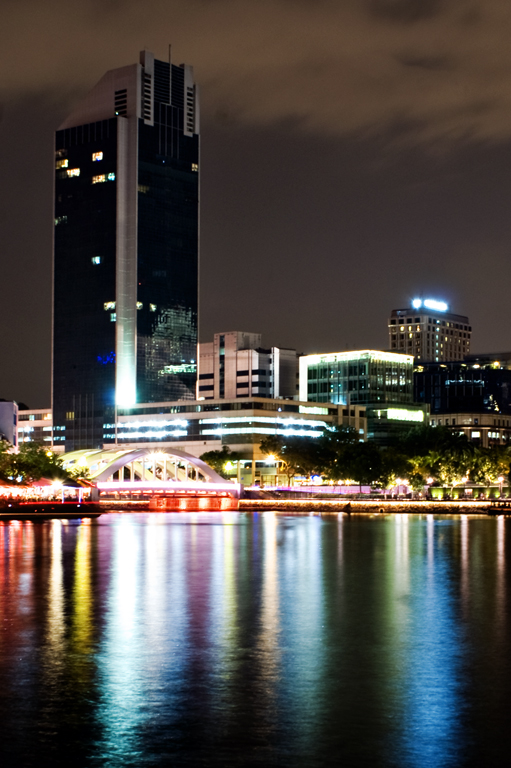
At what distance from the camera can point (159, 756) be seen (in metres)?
24.5

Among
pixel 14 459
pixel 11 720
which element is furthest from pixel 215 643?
pixel 14 459

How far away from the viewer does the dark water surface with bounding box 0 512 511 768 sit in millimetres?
25453

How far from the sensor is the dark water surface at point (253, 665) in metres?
25.5

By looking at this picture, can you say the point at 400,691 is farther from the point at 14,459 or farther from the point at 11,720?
the point at 14,459

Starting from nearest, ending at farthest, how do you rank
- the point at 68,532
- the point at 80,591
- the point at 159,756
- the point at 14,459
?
1. the point at 159,756
2. the point at 80,591
3. the point at 68,532
4. the point at 14,459

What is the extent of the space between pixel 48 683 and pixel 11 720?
4.23 meters

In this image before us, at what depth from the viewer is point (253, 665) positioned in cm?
3500

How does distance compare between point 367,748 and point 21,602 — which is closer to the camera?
point 367,748

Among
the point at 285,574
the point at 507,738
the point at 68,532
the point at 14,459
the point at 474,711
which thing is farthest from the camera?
the point at 14,459

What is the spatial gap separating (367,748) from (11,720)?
8822mm

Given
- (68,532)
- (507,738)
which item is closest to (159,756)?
(507,738)

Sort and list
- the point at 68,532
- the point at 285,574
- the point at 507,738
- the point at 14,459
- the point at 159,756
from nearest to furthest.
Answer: the point at 159,756 → the point at 507,738 → the point at 285,574 → the point at 68,532 → the point at 14,459

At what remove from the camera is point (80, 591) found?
57.2m

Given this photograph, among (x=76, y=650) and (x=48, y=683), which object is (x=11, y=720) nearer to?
Result: (x=48, y=683)
